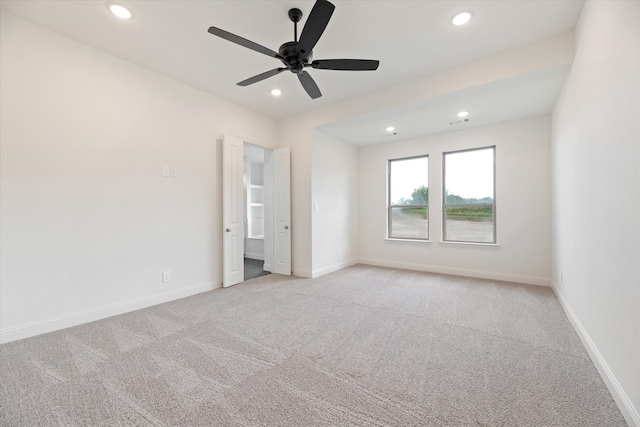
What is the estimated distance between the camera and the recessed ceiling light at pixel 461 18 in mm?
2297

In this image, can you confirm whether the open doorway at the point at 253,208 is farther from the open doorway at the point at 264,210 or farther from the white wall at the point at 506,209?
the white wall at the point at 506,209

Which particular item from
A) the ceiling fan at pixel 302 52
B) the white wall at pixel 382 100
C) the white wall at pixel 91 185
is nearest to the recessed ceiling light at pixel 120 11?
the white wall at pixel 91 185

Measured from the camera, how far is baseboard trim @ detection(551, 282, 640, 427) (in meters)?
1.36

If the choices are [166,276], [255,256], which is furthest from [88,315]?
[255,256]


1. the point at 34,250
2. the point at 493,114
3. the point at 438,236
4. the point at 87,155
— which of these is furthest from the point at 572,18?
the point at 34,250

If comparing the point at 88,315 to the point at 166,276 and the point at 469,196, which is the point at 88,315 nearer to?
the point at 166,276

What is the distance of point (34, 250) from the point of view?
2398 mm

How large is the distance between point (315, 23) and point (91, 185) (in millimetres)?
2730

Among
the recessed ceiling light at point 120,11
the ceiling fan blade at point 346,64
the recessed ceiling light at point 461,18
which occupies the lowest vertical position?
the ceiling fan blade at point 346,64

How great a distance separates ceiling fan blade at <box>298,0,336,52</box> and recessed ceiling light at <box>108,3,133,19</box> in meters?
1.57

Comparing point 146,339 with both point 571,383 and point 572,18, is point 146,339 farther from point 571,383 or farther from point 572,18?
point 572,18

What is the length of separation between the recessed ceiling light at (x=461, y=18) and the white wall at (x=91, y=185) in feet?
10.5

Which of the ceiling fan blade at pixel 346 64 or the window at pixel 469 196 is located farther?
the window at pixel 469 196

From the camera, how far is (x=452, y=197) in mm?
4922
